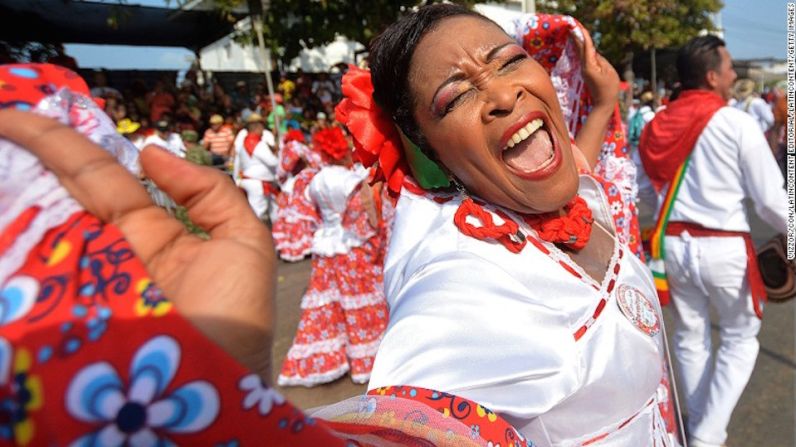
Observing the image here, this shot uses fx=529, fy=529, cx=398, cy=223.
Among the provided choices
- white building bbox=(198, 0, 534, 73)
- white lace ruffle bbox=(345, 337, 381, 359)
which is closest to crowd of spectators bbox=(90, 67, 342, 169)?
white building bbox=(198, 0, 534, 73)

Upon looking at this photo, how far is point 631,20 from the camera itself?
751 inches

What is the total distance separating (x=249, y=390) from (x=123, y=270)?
16cm

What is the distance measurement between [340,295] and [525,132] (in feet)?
9.88

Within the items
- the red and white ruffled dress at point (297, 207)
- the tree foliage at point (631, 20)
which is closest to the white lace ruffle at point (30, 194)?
the red and white ruffled dress at point (297, 207)

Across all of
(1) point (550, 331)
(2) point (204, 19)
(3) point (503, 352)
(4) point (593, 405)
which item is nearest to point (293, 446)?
(3) point (503, 352)

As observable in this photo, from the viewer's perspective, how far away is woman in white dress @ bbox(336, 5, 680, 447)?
40.3 inches

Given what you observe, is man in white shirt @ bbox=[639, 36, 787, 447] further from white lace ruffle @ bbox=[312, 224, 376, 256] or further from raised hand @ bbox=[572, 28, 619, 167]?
white lace ruffle @ bbox=[312, 224, 376, 256]

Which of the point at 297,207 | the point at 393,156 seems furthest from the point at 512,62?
the point at 297,207

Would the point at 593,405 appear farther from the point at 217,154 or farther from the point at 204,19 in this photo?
the point at 204,19

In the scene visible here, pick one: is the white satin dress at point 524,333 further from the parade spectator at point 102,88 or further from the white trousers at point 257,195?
the parade spectator at point 102,88

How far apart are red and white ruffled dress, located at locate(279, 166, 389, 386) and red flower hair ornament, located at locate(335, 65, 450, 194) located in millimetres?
2326

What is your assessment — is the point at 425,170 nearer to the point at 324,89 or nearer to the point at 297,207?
the point at 297,207

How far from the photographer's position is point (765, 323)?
373 cm

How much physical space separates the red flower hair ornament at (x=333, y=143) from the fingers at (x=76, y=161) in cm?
356
